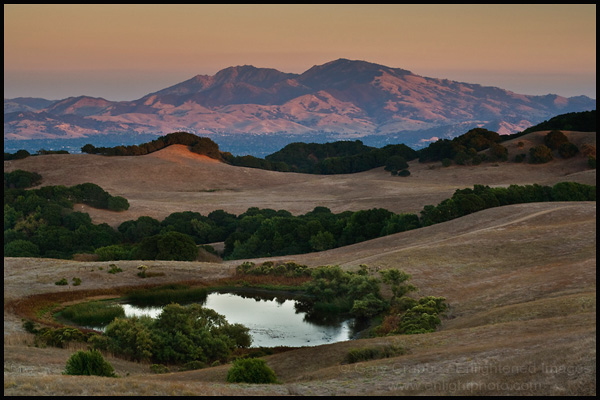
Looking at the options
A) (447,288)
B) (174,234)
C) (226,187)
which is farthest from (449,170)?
(447,288)

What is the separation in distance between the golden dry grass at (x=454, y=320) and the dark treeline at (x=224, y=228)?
28.3 ft

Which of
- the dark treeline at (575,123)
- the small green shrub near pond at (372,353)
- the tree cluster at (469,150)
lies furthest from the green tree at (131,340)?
the dark treeline at (575,123)

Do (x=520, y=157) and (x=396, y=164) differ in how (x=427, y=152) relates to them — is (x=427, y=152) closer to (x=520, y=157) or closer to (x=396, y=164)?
(x=396, y=164)

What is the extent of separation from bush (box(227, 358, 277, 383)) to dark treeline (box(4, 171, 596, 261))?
133 feet

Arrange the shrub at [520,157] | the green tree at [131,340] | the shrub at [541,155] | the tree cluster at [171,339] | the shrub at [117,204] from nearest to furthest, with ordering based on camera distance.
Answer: the green tree at [131,340] → the tree cluster at [171,339] → the shrub at [117,204] → the shrub at [541,155] → the shrub at [520,157]

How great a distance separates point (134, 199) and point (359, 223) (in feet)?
191

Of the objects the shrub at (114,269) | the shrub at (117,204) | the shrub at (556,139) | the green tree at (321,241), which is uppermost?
the shrub at (556,139)

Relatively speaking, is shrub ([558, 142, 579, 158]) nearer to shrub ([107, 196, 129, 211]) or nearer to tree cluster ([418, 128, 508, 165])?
tree cluster ([418, 128, 508, 165])

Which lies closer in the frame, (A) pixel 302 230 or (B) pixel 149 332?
(B) pixel 149 332

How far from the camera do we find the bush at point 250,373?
20.8m

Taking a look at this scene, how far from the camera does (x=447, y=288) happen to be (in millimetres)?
39875

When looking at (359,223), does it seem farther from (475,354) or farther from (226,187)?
(226,187)

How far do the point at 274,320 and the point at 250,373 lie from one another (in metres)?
19.7

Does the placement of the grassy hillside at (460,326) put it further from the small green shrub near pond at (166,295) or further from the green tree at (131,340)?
the small green shrub near pond at (166,295)
